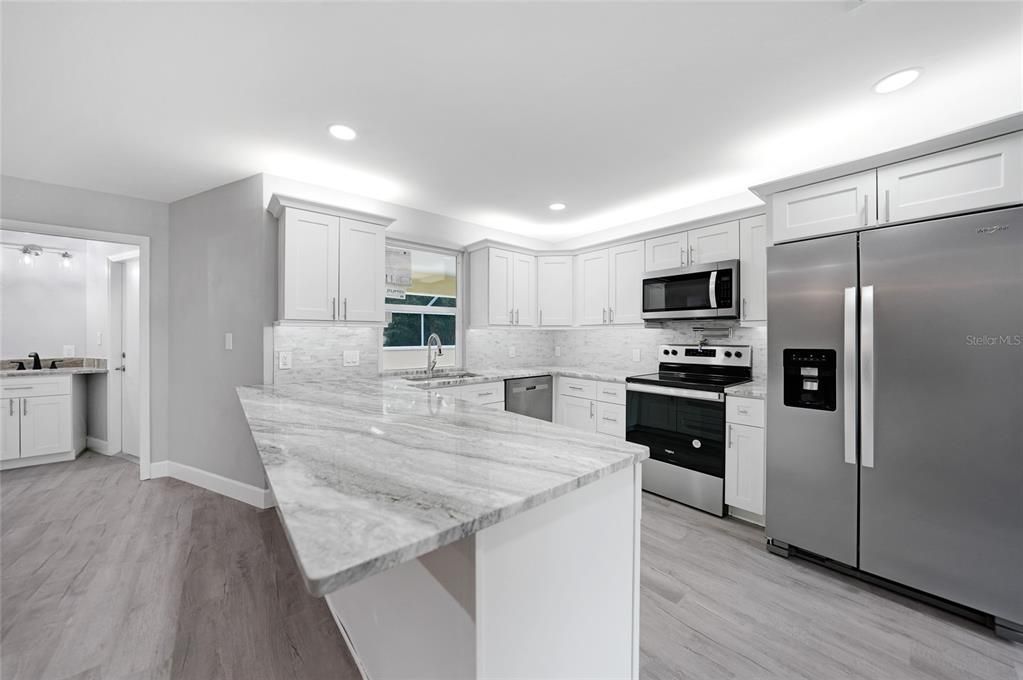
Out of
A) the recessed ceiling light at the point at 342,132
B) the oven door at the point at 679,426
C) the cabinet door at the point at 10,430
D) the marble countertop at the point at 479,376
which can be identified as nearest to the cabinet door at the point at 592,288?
the marble countertop at the point at 479,376

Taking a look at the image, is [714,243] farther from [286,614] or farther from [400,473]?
[286,614]

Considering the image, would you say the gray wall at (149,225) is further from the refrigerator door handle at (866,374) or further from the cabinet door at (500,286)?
the refrigerator door handle at (866,374)

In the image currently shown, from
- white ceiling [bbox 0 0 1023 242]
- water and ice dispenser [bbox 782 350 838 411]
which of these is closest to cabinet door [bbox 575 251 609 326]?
white ceiling [bbox 0 0 1023 242]

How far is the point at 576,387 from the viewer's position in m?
4.11

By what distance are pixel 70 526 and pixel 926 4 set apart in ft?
17.8

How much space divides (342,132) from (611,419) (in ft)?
10.1

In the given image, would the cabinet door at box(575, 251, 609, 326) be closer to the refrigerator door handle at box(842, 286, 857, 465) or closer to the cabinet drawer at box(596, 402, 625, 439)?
the cabinet drawer at box(596, 402, 625, 439)

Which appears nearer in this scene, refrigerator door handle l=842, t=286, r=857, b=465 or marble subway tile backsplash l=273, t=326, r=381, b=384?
refrigerator door handle l=842, t=286, r=857, b=465

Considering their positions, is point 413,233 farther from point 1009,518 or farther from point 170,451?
point 1009,518

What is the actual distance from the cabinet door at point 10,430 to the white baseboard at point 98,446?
2.04 ft

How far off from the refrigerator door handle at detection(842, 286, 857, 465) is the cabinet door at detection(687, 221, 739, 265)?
1.16 m

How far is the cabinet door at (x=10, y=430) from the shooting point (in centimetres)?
390

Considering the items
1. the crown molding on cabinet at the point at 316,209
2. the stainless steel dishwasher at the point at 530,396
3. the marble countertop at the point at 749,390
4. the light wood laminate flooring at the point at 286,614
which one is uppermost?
the crown molding on cabinet at the point at 316,209

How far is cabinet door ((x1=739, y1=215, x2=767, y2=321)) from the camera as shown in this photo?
304 centimetres
